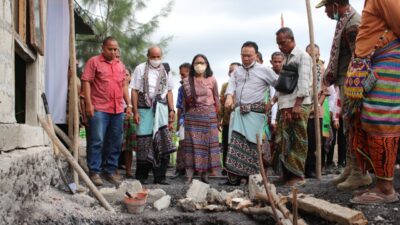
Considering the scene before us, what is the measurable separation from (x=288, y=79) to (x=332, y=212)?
215cm

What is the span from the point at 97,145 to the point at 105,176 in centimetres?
53

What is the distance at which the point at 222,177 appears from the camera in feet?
23.5

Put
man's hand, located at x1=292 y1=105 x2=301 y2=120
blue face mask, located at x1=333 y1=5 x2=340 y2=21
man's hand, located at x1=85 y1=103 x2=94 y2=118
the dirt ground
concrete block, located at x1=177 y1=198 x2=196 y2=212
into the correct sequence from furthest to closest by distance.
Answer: man's hand, located at x1=85 y1=103 x2=94 y2=118
man's hand, located at x1=292 y1=105 x2=301 y2=120
blue face mask, located at x1=333 y1=5 x2=340 y2=21
concrete block, located at x1=177 y1=198 x2=196 y2=212
the dirt ground

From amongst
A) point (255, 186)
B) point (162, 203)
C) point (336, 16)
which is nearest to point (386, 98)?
point (336, 16)

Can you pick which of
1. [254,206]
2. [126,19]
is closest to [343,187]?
[254,206]

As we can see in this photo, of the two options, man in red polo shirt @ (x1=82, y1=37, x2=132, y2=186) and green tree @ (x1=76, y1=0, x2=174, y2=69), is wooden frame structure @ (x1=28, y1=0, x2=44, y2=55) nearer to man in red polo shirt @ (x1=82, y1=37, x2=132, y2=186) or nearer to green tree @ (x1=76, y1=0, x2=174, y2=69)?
man in red polo shirt @ (x1=82, y1=37, x2=132, y2=186)

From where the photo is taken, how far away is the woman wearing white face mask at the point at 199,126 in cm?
620

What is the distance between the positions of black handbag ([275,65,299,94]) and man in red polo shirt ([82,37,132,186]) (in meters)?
1.99

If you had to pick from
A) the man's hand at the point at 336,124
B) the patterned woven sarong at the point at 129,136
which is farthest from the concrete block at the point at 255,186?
the man's hand at the point at 336,124

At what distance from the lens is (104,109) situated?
581 cm

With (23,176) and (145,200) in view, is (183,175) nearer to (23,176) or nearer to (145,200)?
(145,200)

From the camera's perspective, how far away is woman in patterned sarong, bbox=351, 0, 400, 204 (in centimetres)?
366

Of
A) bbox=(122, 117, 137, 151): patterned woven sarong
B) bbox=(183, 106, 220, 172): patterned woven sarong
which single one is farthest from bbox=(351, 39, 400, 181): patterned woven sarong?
bbox=(122, 117, 137, 151): patterned woven sarong

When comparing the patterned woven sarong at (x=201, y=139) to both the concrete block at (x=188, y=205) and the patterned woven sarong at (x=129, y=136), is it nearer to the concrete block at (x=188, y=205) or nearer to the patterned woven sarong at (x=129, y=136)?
the patterned woven sarong at (x=129, y=136)
